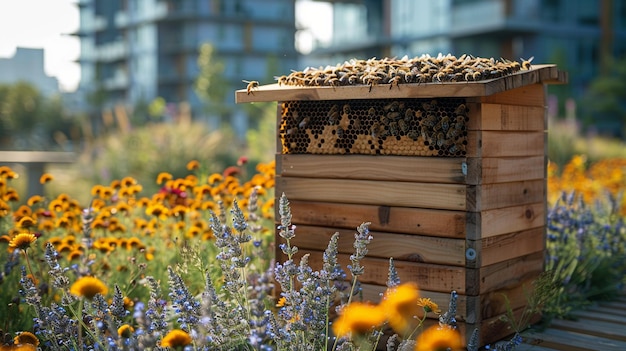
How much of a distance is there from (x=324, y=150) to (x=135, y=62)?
49.6m

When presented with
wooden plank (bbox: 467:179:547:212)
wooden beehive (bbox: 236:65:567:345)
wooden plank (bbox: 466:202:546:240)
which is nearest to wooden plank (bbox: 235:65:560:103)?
wooden beehive (bbox: 236:65:567:345)

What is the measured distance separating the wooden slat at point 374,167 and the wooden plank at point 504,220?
18cm

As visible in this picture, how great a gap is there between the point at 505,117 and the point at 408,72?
18.9 inches

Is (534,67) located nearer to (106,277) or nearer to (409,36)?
(106,277)

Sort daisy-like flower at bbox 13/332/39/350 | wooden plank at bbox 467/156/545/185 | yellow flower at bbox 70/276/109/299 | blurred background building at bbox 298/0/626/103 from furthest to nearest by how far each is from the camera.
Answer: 1. blurred background building at bbox 298/0/626/103
2. wooden plank at bbox 467/156/545/185
3. daisy-like flower at bbox 13/332/39/350
4. yellow flower at bbox 70/276/109/299

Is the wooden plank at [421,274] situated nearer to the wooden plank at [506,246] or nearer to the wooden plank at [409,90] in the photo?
the wooden plank at [506,246]

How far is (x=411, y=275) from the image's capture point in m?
3.25

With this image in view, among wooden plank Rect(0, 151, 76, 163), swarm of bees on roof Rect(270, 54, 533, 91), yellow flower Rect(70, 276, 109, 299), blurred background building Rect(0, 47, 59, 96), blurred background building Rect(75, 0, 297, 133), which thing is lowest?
yellow flower Rect(70, 276, 109, 299)

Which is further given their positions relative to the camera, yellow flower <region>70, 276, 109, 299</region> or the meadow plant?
the meadow plant

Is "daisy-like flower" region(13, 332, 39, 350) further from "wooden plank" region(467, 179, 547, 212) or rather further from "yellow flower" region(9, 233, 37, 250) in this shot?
"wooden plank" region(467, 179, 547, 212)

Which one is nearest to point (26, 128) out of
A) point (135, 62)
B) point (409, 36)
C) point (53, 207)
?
point (135, 62)

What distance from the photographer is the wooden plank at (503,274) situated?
312cm

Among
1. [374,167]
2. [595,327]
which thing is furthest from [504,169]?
[595,327]

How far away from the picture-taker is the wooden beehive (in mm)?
3121
